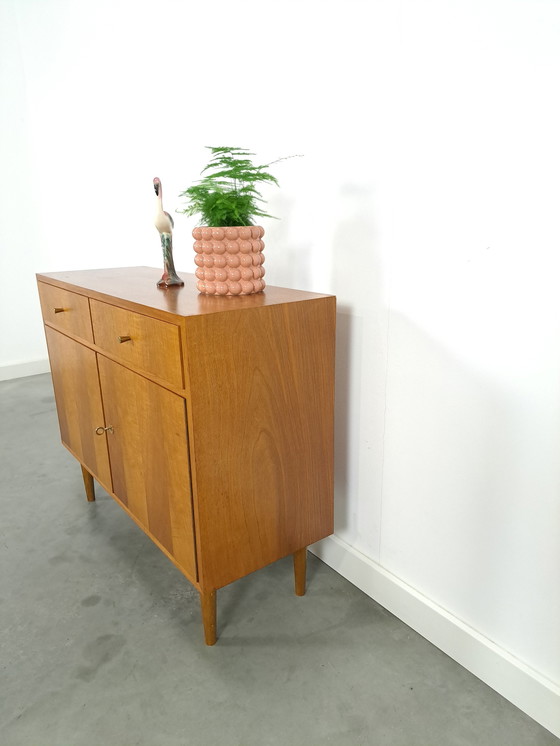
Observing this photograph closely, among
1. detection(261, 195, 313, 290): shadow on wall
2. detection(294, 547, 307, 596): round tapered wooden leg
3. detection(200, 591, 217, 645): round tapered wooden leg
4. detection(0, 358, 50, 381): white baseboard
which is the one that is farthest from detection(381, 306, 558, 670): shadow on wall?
detection(0, 358, 50, 381): white baseboard

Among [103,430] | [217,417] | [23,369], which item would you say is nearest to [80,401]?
[103,430]

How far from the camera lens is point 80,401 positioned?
68.2 inches

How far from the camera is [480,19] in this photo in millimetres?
972

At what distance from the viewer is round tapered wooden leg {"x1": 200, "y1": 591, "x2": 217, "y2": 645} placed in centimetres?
127

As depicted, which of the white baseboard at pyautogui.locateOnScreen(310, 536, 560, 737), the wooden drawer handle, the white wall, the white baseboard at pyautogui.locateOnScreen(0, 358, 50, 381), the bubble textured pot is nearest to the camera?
the white wall

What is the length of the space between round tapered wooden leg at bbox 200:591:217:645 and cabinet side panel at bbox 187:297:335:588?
1.8 inches

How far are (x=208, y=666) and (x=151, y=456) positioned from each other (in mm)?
541

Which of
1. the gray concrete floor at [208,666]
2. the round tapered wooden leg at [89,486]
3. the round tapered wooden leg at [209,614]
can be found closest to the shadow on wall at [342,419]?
the gray concrete floor at [208,666]

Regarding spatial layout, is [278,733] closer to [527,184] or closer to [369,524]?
[369,524]

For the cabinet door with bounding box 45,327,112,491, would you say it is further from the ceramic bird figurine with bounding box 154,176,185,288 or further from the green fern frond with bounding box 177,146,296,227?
the green fern frond with bounding box 177,146,296,227

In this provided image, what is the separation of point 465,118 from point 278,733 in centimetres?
134

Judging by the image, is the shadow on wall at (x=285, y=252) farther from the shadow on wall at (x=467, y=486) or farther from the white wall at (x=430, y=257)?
the shadow on wall at (x=467, y=486)

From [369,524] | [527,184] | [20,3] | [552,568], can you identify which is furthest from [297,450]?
[20,3]

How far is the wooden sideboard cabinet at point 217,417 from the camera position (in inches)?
44.4
